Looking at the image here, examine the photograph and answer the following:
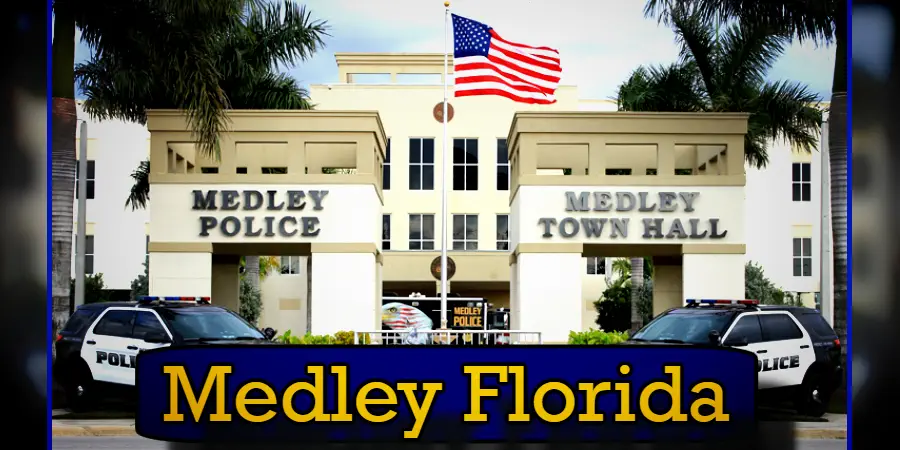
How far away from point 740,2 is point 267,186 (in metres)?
7.09

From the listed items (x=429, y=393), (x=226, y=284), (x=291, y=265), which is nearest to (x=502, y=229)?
(x=291, y=265)

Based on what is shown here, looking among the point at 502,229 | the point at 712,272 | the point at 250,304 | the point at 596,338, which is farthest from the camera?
the point at 502,229

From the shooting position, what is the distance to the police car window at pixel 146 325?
10023 mm

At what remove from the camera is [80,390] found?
9.28m

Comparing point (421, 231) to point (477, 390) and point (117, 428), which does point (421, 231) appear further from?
point (477, 390)

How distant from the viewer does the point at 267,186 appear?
1372 cm

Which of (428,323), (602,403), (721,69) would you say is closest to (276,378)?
(602,403)

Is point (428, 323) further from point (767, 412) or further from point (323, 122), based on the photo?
point (767, 412)

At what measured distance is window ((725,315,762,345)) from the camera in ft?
31.8

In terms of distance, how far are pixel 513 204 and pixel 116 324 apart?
A: 8.60 metres

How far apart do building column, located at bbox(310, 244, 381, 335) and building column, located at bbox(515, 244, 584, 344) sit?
283cm

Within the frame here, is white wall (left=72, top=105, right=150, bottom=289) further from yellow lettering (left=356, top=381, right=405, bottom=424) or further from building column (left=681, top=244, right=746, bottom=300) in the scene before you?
building column (left=681, top=244, right=746, bottom=300)

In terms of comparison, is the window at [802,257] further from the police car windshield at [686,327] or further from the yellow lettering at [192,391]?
the yellow lettering at [192,391]

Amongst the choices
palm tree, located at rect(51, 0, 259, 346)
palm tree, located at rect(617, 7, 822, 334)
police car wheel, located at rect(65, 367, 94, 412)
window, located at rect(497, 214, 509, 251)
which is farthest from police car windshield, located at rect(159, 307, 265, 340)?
window, located at rect(497, 214, 509, 251)
